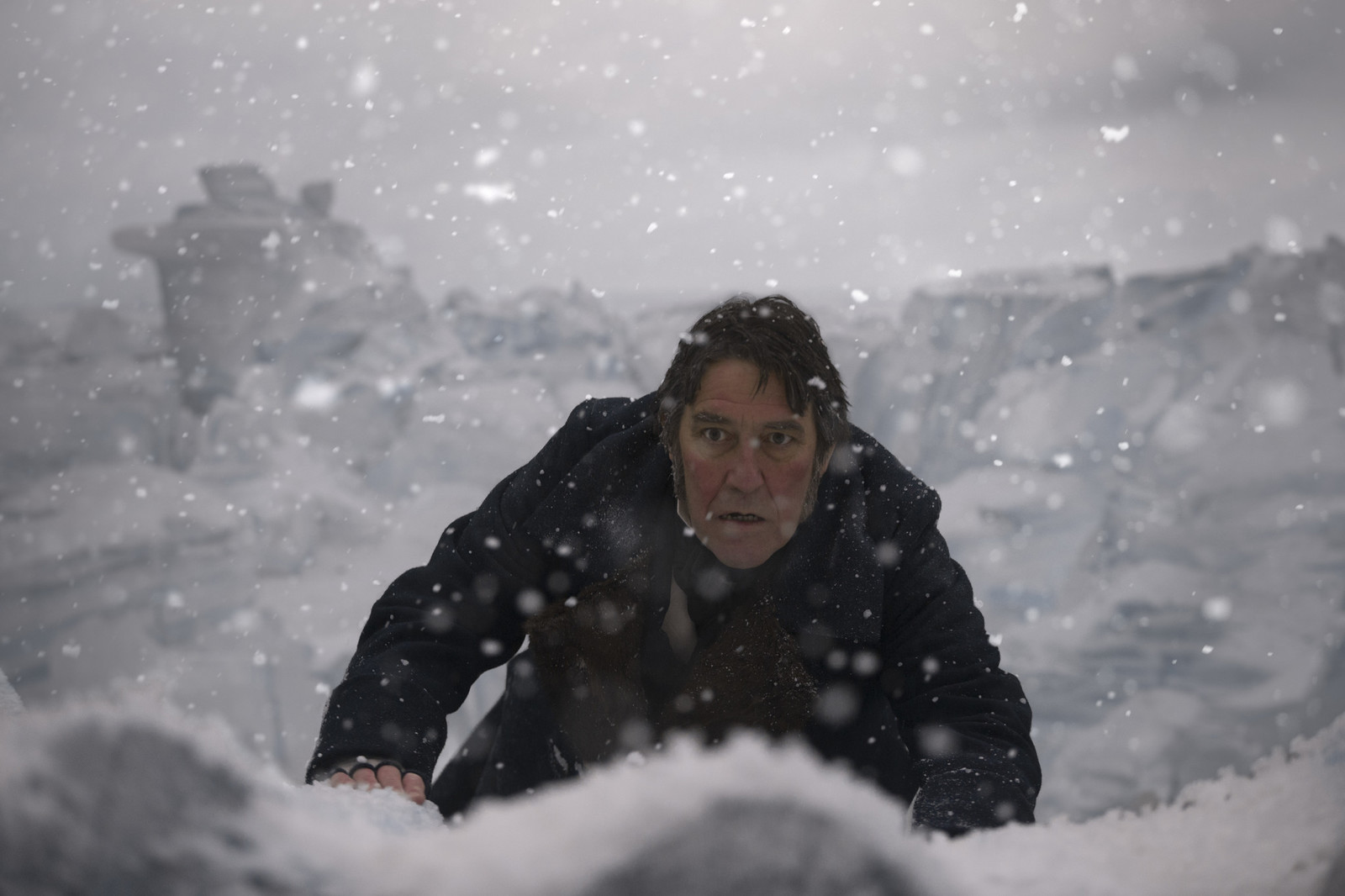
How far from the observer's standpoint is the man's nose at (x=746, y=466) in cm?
127

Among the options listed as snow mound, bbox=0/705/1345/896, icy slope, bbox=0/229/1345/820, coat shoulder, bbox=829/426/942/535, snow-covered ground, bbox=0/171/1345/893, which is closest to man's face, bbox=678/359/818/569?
coat shoulder, bbox=829/426/942/535

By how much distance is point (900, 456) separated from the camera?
7.05 meters

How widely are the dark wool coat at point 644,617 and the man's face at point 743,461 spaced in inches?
3.2

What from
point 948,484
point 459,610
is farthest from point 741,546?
point 948,484

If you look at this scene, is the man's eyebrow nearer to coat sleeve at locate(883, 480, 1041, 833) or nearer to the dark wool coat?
the dark wool coat

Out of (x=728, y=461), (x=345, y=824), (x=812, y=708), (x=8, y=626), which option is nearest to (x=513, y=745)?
(x=812, y=708)

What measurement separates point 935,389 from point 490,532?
6.40 meters

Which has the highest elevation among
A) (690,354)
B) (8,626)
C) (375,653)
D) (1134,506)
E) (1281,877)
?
(690,354)

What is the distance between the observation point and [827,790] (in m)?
0.32

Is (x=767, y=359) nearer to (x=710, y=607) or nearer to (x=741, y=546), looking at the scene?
(x=741, y=546)

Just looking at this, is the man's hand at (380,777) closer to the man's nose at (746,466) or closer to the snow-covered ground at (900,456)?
the man's nose at (746,466)

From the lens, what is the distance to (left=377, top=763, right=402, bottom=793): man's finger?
1.14 metres

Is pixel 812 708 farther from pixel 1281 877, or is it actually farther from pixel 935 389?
pixel 935 389

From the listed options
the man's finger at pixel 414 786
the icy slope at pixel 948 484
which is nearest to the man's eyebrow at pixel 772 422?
the man's finger at pixel 414 786
